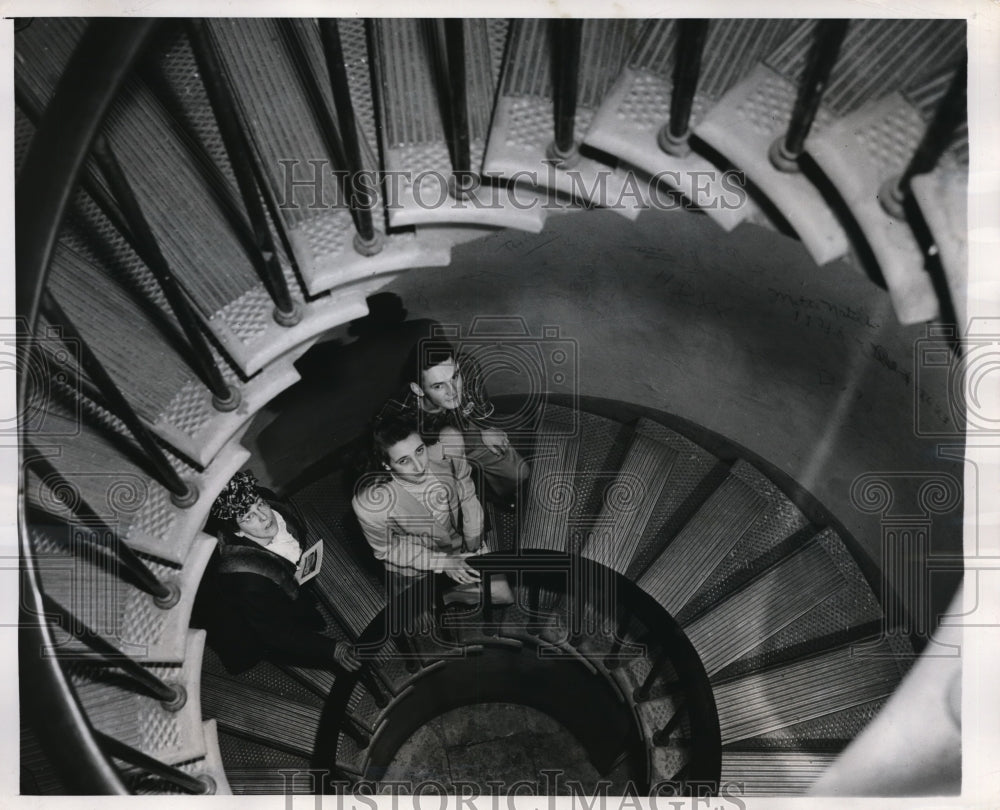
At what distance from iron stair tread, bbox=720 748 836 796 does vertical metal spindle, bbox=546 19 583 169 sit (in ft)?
10.1

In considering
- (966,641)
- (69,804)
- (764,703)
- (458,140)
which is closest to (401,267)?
(458,140)

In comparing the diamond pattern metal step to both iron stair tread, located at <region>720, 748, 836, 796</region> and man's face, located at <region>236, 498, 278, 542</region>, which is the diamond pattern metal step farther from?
iron stair tread, located at <region>720, 748, 836, 796</region>

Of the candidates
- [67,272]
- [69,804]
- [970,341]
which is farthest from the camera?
[67,272]

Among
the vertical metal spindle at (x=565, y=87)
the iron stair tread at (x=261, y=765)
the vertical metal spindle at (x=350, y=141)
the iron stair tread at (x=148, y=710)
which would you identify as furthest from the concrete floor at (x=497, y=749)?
the vertical metal spindle at (x=565, y=87)

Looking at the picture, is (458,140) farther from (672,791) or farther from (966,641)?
(672,791)

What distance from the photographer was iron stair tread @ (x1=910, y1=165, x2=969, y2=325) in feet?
8.32

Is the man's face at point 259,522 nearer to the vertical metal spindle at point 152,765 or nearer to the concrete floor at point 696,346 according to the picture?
the concrete floor at point 696,346

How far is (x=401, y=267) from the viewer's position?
3002mm

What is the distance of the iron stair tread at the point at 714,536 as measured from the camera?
456 centimetres

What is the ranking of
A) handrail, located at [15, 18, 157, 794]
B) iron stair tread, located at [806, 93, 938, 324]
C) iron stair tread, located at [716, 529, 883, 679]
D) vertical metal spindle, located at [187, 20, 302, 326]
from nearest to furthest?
handrail, located at [15, 18, 157, 794] → vertical metal spindle, located at [187, 20, 302, 326] → iron stair tread, located at [806, 93, 938, 324] → iron stair tread, located at [716, 529, 883, 679]

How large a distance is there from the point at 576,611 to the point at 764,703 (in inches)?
41.5

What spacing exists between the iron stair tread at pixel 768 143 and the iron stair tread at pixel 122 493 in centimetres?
214

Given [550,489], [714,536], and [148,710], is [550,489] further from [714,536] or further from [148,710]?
[148,710]

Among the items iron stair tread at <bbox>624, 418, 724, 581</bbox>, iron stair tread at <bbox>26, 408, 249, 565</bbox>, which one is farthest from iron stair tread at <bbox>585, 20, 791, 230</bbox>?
iron stair tread at <bbox>624, 418, 724, 581</bbox>
